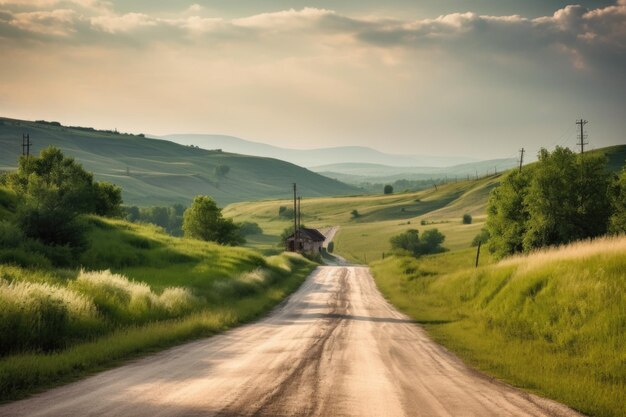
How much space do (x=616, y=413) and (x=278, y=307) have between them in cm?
2390

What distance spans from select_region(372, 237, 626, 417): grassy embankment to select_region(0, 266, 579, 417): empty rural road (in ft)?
4.10

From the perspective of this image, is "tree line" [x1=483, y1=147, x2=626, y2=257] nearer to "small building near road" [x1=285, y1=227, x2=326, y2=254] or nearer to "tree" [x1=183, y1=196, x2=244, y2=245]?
"tree" [x1=183, y1=196, x2=244, y2=245]

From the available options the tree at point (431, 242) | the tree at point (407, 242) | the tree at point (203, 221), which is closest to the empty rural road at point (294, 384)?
the tree at point (203, 221)

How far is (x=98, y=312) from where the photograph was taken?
61.6ft

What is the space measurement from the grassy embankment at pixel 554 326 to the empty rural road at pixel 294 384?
125 centimetres

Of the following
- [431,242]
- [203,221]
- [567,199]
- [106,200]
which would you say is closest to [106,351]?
[567,199]

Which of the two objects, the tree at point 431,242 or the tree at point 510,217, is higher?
the tree at point 510,217

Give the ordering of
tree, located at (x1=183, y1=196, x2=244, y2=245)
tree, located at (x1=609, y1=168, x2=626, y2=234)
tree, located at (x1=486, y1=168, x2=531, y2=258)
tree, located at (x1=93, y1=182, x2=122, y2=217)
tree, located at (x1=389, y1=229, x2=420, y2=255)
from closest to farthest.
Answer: tree, located at (x1=609, y1=168, x2=626, y2=234) → tree, located at (x1=486, y1=168, x2=531, y2=258) → tree, located at (x1=93, y1=182, x2=122, y2=217) → tree, located at (x1=183, y1=196, x2=244, y2=245) → tree, located at (x1=389, y1=229, x2=420, y2=255)

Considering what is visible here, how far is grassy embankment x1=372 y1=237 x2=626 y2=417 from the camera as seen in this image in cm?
1274

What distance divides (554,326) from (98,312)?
53.4 feet

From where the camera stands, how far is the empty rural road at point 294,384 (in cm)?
909

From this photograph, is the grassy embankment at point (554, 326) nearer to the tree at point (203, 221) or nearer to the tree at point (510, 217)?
the tree at point (510, 217)

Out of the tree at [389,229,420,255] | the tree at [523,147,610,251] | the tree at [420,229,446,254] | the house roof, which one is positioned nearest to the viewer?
the tree at [523,147,610,251]

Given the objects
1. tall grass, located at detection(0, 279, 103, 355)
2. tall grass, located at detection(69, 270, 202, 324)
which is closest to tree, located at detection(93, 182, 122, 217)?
tall grass, located at detection(69, 270, 202, 324)
